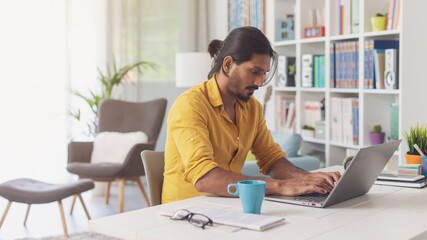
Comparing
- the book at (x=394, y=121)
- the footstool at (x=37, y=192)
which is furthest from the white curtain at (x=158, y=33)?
the book at (x=394, y=121)

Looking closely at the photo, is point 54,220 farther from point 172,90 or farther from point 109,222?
point 109,222

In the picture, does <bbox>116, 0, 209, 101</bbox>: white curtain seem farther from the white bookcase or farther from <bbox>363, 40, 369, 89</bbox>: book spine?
<bbox>363, 40, 369, 89</bbox>: book spine

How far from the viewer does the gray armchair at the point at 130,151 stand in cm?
420

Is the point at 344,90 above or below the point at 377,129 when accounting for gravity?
above

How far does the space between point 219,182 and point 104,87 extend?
156 inches

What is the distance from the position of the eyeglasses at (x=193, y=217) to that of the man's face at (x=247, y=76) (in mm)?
760

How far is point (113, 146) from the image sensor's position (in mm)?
4539

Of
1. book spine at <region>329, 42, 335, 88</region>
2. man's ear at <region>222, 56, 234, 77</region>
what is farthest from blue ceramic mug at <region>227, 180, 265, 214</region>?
book spine at <region>329, 42, 335, 88</region>

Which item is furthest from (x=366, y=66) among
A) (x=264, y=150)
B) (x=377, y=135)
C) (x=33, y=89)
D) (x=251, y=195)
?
(x=33, y=89)

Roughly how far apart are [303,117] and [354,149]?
0.61 meters

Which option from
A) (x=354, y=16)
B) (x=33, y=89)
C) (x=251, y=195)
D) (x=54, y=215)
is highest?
(x=354, y=16)

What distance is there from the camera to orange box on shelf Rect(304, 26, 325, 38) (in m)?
4.19

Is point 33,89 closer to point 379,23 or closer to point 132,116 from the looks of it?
point 132,116

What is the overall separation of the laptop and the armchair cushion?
2976 mm
